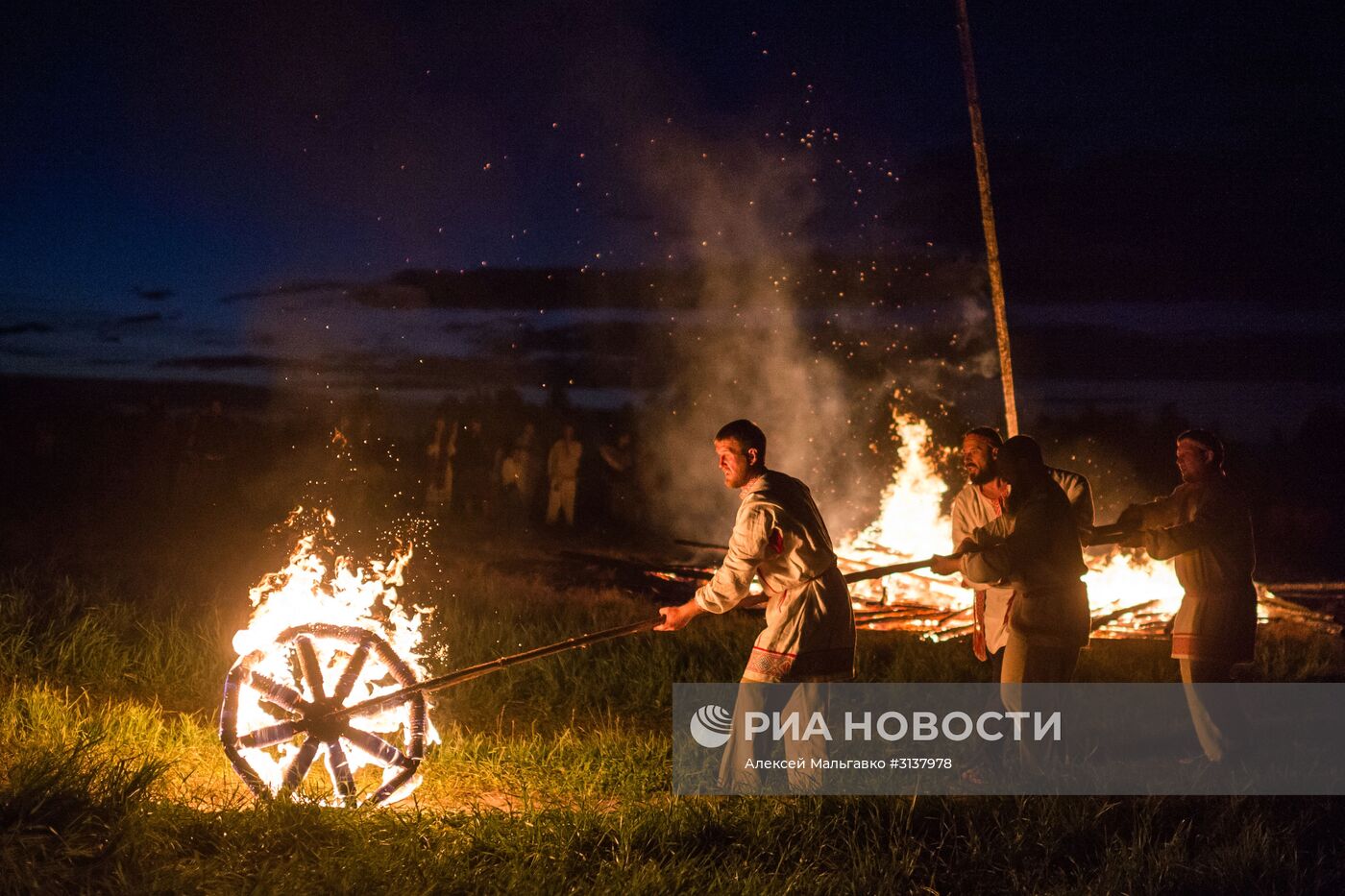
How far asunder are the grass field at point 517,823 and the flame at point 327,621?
35 centimetres

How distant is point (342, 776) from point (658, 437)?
853 inches

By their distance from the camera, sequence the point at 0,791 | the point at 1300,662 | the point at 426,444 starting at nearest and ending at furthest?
the point at 0,791
the point at 1300,662
the point at 426,444

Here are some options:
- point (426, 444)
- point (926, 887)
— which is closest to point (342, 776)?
point (926, 887)

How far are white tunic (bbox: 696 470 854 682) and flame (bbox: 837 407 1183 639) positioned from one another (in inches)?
A: 212

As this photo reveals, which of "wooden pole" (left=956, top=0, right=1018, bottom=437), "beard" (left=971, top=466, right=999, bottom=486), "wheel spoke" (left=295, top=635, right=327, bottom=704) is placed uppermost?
"wooden pole" (left=956, top=0, right=1018, bottom=437)

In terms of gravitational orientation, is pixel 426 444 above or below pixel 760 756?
above

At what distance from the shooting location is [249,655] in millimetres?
5965

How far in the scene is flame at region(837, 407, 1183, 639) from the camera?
11805mm

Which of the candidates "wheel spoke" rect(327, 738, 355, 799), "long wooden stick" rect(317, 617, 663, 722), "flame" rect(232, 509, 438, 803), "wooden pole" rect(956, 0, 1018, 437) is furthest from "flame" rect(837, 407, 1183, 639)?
"wheel spoke" rect(327, 738, 355, 799)

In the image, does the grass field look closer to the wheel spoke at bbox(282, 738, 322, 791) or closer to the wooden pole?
the wheel spoke at bbox(282, 738, 322, 791)

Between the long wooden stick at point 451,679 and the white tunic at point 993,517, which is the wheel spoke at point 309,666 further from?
the white tunic at point 993,517

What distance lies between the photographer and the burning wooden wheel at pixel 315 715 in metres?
5.88

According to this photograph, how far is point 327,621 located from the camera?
6574 millimetres

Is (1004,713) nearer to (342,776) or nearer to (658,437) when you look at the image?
(342,776)
